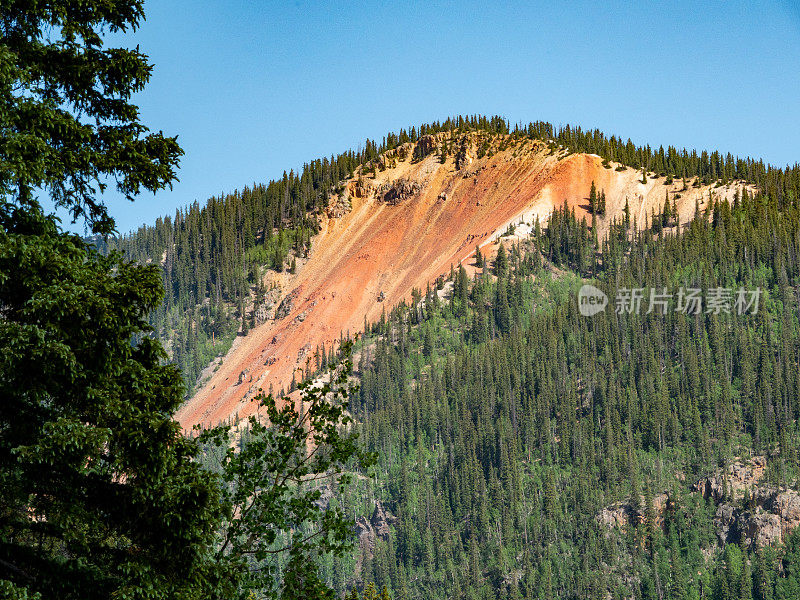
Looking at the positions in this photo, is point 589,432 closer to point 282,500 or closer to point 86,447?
point 282,500

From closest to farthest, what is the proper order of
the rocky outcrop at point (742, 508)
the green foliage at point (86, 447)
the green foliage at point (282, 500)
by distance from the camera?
the green foliage at point (86, 447) < the green foliage at point (282, 500) < the rocky outcrop at point (742, 508)

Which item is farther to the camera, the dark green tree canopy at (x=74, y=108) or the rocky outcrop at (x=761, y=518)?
the rocky outcrop at (x=761, y=518)

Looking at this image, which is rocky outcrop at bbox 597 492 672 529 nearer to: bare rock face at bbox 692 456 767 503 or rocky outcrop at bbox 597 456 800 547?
rocky outcrop at bbox 597 456 800 547

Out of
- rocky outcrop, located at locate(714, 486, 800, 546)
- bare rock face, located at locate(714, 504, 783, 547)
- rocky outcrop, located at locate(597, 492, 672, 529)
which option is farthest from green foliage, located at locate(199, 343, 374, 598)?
rocky outcrop, located at locate(597, 492, 672, 529)

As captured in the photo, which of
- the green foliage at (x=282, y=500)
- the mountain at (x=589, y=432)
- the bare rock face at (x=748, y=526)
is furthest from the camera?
Answer: the mountain at (x=589, y=432)

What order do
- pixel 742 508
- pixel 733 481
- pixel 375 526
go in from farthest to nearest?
pixel 375 526 → pixel 733 481 → pixel 742 508

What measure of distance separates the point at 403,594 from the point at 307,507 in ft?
489

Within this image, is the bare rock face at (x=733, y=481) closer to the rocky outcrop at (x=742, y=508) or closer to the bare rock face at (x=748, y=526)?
the rocky outcrop at (x=742, y=508)

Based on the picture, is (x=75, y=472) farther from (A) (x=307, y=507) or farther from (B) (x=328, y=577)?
(B) (x=328, y=577)

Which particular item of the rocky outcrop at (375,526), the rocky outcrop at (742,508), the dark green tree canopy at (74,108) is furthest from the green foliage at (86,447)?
the rocky outcrop at (375,526)

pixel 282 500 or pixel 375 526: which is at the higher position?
pixel 375 526

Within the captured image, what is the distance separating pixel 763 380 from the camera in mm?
171750

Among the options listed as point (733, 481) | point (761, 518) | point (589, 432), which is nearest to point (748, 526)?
point (761, 518)

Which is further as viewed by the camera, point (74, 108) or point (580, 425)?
point (580, 425)
